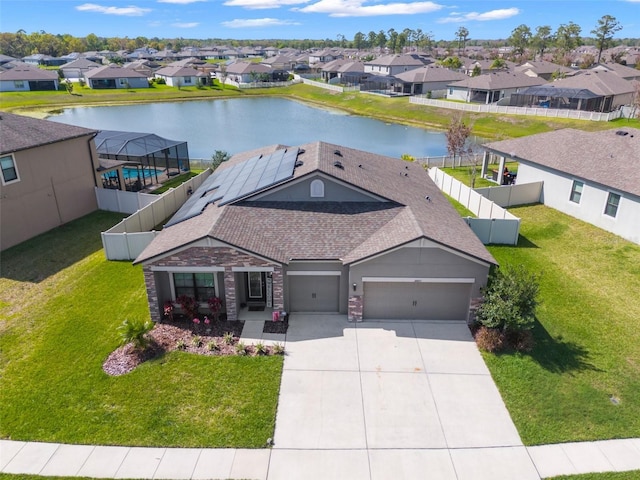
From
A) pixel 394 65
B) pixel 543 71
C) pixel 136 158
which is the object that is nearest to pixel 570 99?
pixel 543 71

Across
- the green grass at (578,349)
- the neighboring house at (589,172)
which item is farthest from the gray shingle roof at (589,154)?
the green grass at (578,349)

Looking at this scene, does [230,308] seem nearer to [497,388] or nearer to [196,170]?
[497,388]

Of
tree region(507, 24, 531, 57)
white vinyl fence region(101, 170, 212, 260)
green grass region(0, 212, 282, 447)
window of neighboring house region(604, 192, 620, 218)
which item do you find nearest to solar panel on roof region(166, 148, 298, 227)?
white vinyl fence region(101, 170, 212, 260)

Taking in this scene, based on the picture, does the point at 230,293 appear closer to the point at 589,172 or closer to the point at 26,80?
the point at 589,172

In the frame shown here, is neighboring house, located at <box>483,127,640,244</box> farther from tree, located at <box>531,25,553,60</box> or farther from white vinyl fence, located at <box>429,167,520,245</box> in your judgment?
tree, located at <box>531,25,553,60</box>

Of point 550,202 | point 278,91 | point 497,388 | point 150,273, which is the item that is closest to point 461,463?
point 497,388

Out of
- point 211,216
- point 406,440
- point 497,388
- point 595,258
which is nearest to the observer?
point 406,440
